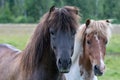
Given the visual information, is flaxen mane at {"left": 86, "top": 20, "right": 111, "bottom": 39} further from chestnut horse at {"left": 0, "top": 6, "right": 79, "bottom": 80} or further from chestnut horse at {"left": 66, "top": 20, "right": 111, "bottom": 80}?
chestnut horse at {"left": 0, "top": 6, "right": 79, "bottom": 80}

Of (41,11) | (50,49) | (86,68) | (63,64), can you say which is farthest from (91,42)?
(41,11)

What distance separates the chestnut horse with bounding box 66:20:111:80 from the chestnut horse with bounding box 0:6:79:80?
106cm

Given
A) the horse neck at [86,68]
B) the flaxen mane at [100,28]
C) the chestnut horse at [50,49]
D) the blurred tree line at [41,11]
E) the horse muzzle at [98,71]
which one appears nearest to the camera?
the chestnut horse at [50,49]

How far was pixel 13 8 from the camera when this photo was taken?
60.9m

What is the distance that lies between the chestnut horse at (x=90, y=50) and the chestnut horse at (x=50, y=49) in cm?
106

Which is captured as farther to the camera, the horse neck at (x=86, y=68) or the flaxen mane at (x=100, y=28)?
the horse neck at (x=86, y=68)

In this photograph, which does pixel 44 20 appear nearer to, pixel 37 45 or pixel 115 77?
pixel 37 45

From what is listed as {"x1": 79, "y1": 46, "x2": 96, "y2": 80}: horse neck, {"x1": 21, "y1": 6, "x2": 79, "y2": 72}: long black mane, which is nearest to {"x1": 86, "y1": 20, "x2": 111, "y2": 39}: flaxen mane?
{"x1": 79, "y1": 46, "x2": 96, "y2": 80}: horse neck

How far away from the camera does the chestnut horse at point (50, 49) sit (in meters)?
5.32

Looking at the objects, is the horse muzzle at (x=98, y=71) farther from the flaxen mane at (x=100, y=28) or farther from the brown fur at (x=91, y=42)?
the flaxen mane at (x=100, y=28)

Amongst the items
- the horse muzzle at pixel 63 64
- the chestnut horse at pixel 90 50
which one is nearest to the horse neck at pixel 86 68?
the chestnut horse at pixel 90 50

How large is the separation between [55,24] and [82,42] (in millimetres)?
1684

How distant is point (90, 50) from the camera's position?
6820mm

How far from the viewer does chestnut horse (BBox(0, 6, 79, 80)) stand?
17.5ft
